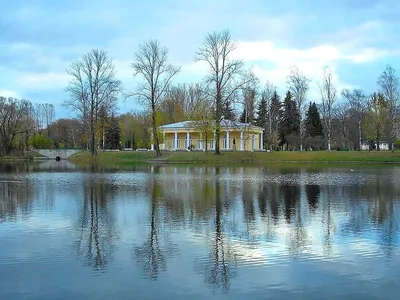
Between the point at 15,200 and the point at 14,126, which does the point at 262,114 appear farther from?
the point at 15,200

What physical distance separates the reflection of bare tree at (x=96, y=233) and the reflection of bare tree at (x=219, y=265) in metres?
2.14

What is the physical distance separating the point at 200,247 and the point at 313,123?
75.9m

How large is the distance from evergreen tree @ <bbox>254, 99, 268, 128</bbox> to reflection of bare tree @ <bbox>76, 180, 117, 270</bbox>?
70113mm

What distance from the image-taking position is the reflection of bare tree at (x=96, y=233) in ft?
34.0

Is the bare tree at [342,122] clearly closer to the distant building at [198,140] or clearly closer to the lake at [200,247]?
the distant building at [198,140]

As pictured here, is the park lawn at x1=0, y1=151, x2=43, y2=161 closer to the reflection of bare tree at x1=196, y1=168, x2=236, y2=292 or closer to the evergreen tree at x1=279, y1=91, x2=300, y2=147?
the evergreen tree at x1=279, y1=91, x2=300, y2=147

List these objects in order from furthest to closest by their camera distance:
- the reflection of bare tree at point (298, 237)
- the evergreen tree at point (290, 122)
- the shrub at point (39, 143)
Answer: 1. the shrub at point (39, 143)
2. the evergreen tree at point (290, 122)
3. the reflection of bare tree at point (298, 237)

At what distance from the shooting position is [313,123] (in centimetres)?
8400

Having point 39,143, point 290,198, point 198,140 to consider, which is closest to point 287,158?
point 198,140

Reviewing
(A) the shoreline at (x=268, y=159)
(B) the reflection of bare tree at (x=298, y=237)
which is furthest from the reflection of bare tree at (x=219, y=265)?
(A) the shoreline at (x=268, y=159)

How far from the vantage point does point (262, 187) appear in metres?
25.8

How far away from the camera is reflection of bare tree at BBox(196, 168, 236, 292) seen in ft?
28.5

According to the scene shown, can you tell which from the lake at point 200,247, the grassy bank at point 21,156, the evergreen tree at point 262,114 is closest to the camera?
the lake at point 200,247

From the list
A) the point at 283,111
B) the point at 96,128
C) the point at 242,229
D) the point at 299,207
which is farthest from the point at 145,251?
the point at 283,111
